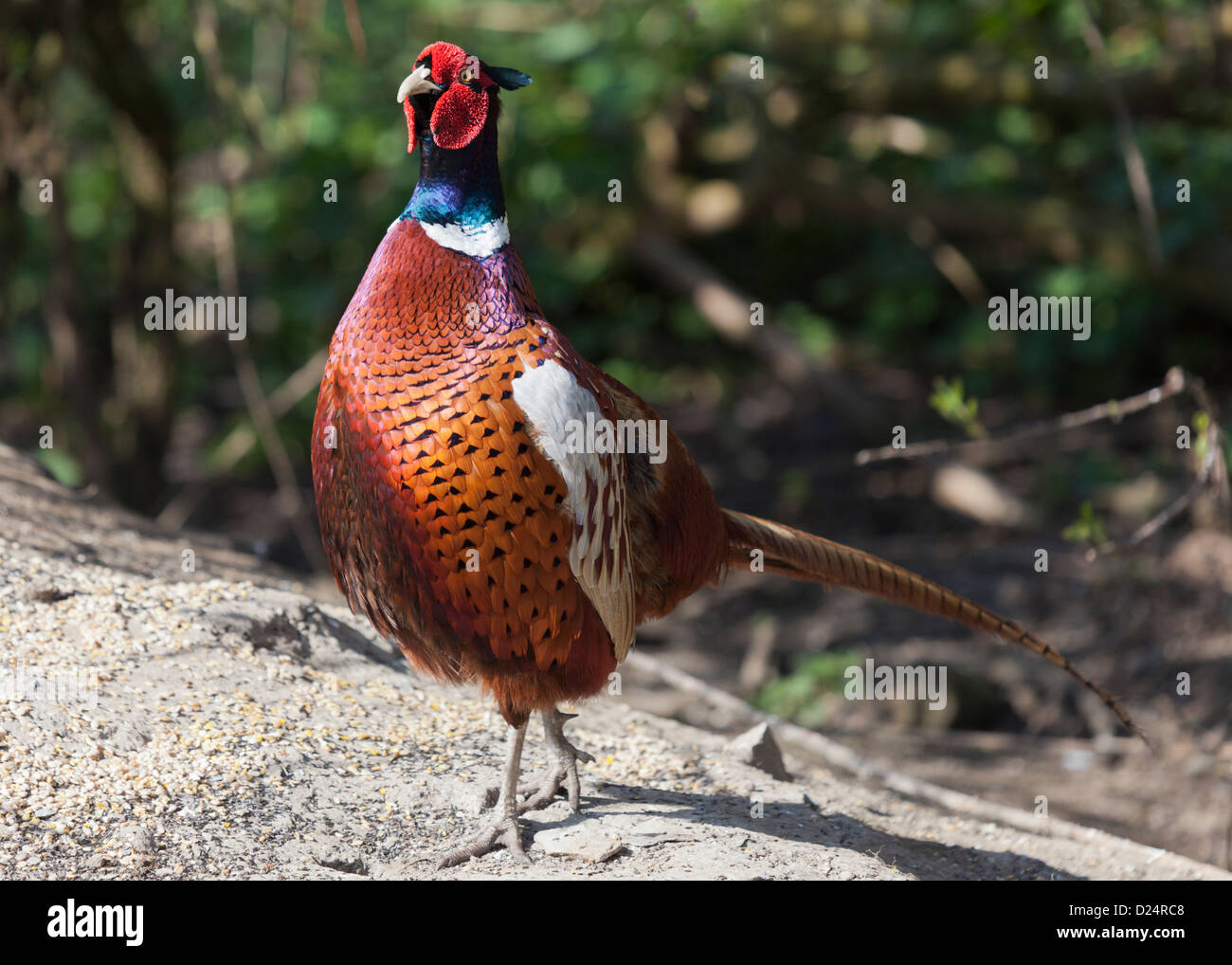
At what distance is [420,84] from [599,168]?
4.94 meters

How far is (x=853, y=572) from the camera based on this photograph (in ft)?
11.4

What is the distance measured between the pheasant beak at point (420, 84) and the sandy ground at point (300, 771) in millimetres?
1758

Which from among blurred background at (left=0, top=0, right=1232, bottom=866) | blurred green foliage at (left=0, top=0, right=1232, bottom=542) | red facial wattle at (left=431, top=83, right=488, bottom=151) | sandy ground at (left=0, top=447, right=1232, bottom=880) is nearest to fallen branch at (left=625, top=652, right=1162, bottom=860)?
sandy ground at (left=0, top=447, right=1232, bottom=880)

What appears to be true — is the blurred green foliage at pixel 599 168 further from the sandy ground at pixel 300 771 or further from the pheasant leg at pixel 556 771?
the pheasant leg at pixel 556 771

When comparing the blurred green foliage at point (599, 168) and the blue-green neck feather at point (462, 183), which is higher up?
the blurred green foliage at point (599, 168)

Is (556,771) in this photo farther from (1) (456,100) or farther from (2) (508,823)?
(1) (456,100)

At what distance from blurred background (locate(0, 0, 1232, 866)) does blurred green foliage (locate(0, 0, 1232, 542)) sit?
28 millimetres

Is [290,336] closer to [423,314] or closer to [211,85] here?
[211,85]

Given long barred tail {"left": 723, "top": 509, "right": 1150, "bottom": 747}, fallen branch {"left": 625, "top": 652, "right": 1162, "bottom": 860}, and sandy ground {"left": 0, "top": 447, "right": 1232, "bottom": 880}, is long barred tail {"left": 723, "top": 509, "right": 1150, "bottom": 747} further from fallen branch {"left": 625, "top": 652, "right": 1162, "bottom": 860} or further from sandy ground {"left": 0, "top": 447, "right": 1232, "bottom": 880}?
fallen branch {"left": 625, "top": 652, "right": 1162, "bottom": 860}

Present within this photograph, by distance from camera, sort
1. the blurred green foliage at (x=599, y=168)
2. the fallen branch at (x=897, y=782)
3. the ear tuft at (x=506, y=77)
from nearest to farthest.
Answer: the ear tuft at (x=506, y=77), the fallen branch at (x=897, y=782), the blurred green foliage at (x=599, y=168)

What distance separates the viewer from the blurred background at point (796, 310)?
6.14 metres

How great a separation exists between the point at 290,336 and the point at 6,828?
6.09m

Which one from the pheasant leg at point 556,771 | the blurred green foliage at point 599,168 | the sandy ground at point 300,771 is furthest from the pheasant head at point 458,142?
the blurred green foliage at point 599,168

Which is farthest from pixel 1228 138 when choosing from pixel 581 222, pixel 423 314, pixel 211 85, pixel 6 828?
pixel 6 828
